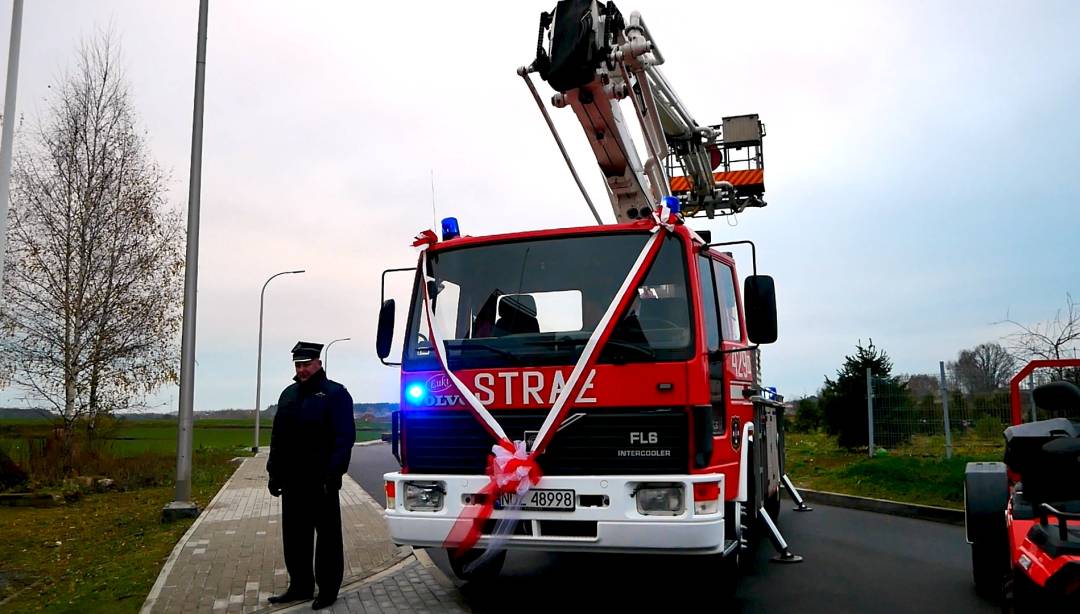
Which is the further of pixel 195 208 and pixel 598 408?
pixel 195 208

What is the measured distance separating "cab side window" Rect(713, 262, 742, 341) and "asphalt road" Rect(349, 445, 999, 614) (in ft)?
5.56

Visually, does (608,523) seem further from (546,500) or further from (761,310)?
(761,310)

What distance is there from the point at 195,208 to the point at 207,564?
18.5 feet

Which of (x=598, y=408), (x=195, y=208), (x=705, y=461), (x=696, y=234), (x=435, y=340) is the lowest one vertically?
(x=705, y=461)

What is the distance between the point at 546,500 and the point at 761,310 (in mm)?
1930

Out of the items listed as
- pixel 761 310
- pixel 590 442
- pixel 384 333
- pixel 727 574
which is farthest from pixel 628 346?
pixel 384 333

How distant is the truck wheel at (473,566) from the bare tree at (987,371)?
9.14 metres

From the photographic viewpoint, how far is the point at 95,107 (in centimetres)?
1969

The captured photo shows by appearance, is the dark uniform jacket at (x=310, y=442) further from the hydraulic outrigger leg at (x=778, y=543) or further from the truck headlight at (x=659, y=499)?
the hydraulic outrigger leg at (x=778, y=543)

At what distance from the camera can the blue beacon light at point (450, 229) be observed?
255 inches

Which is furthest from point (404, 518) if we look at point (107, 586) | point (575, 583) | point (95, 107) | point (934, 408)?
point (95, 107)

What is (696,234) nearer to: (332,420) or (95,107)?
(332,420)

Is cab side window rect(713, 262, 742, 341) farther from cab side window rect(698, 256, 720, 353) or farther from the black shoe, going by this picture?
the black shoe

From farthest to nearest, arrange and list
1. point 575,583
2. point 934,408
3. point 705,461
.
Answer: point 934,408, point 575,583, point 705,461
